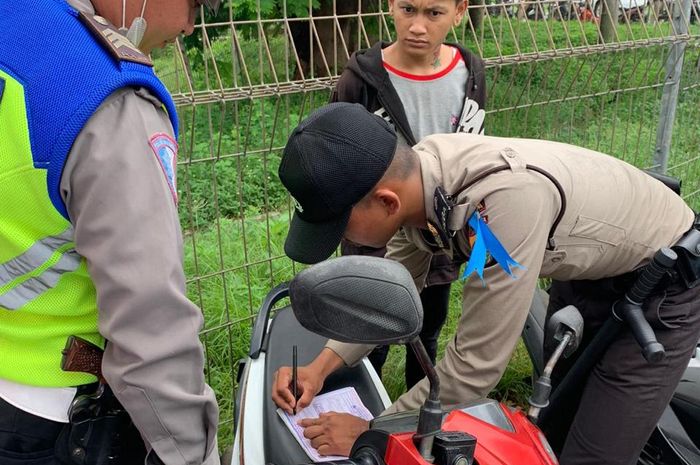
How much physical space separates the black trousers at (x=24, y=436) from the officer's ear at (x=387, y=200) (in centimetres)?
79

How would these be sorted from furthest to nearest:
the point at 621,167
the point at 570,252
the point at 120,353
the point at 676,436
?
1. the point at 676,436
2. the point at 621,167
3. the point at 570,252
4. the point at 120,353

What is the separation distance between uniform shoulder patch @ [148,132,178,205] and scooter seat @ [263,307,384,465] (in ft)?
2.16

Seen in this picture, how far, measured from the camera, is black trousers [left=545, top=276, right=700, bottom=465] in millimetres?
1730

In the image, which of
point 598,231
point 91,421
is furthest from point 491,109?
point 91,421

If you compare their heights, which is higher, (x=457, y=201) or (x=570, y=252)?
(x=457, y=201)

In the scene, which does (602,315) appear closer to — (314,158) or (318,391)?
(318,391)

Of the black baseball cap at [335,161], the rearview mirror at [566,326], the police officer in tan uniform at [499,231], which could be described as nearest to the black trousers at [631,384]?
the police officer in tan uniform at [499,231]

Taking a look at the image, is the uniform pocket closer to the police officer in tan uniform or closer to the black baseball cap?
the police officer in tan uniform

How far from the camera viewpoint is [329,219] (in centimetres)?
147

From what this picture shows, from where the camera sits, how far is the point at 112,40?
1.10 meters

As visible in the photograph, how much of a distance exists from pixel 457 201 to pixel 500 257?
191mm

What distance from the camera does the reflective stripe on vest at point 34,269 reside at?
1141 millimetres

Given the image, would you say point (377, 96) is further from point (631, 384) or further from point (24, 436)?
point (24, 436)

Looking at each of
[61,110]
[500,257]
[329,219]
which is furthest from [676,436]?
[61,110]
